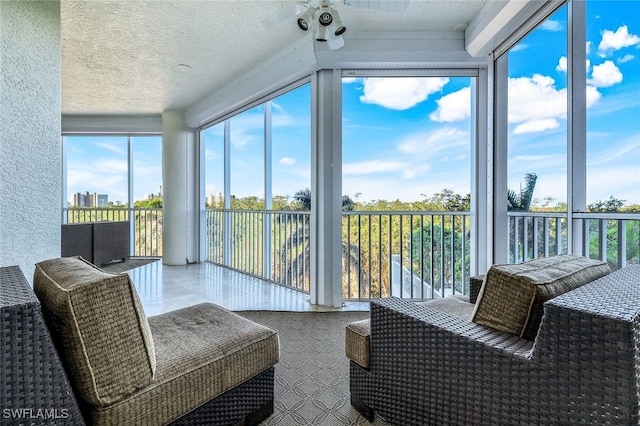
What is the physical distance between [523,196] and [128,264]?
5.75 meters

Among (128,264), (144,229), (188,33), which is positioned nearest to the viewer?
(188,33)

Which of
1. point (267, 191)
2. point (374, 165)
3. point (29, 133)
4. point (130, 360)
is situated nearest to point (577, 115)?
point (374, 165)

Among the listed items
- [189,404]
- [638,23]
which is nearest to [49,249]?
[189,404]

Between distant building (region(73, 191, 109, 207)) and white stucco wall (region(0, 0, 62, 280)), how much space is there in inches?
186

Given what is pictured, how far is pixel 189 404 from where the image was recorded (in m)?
1.00

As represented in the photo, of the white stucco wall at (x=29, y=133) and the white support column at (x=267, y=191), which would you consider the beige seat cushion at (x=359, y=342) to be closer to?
the white stucco wall at (x=29, y=133)

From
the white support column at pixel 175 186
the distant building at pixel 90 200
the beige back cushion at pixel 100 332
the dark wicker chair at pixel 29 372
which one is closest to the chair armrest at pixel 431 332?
the beige back cushion at pixel 100 332

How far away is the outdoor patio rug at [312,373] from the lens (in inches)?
52.3

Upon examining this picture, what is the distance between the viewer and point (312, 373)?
5.51 ft

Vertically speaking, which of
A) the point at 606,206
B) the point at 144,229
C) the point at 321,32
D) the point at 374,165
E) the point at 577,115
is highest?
the point at 321,32

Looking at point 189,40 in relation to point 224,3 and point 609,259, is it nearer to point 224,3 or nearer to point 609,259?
point 224,3

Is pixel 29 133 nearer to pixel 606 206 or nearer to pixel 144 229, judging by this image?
pixel 606 206

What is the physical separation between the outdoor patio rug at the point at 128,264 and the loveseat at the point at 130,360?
13.3 ft

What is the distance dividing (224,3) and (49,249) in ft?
7.30
